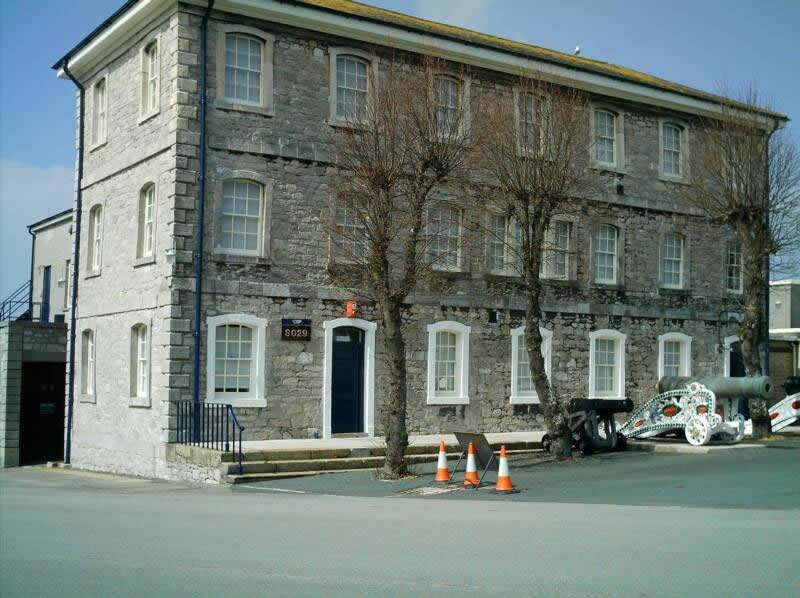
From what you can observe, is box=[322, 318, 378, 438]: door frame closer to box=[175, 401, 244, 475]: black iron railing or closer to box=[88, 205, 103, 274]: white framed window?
box=[175, 401, 244, 475]: black iron railing

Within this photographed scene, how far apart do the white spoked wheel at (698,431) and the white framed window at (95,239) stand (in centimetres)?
1439

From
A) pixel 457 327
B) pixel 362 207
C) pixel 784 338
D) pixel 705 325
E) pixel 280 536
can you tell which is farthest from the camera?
pixel 784 338

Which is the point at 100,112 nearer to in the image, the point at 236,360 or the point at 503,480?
the point at 236,360

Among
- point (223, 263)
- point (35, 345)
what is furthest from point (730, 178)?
point (35, 345)

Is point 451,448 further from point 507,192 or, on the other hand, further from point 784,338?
point 784,338

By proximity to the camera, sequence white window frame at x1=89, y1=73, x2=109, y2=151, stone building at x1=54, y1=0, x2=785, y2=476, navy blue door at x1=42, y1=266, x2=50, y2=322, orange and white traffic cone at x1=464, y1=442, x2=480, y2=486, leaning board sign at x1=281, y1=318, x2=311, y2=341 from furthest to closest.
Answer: navy blue door at x1=42, y1=266, x2=50, y2=322
white window frame at x1=89, y1=73, x2=109, y2=151
leaning board sign at x1=281, y1=318, x2=311, y2=341
stone building at x1=54, y1=0, x2=785, y2=476
orange and white traffic cone at x1=464, y1=442, x2=480, y2=486

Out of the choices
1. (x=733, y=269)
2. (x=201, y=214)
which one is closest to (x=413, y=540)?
(x=201, y=214)

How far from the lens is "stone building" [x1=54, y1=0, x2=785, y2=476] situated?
2072 cm

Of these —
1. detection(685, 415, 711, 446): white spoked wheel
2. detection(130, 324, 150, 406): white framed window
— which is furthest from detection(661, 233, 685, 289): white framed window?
detection(130, 324, 150, 406): white framed window

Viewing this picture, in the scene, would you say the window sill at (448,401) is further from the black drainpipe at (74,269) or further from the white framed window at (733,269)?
the white framed window at (733,269)

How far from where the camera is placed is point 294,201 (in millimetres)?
21703

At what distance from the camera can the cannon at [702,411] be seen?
72.6 ft

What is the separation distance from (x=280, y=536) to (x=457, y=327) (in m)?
13.9

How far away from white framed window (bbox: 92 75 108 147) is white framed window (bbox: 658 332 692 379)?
15806 mm
